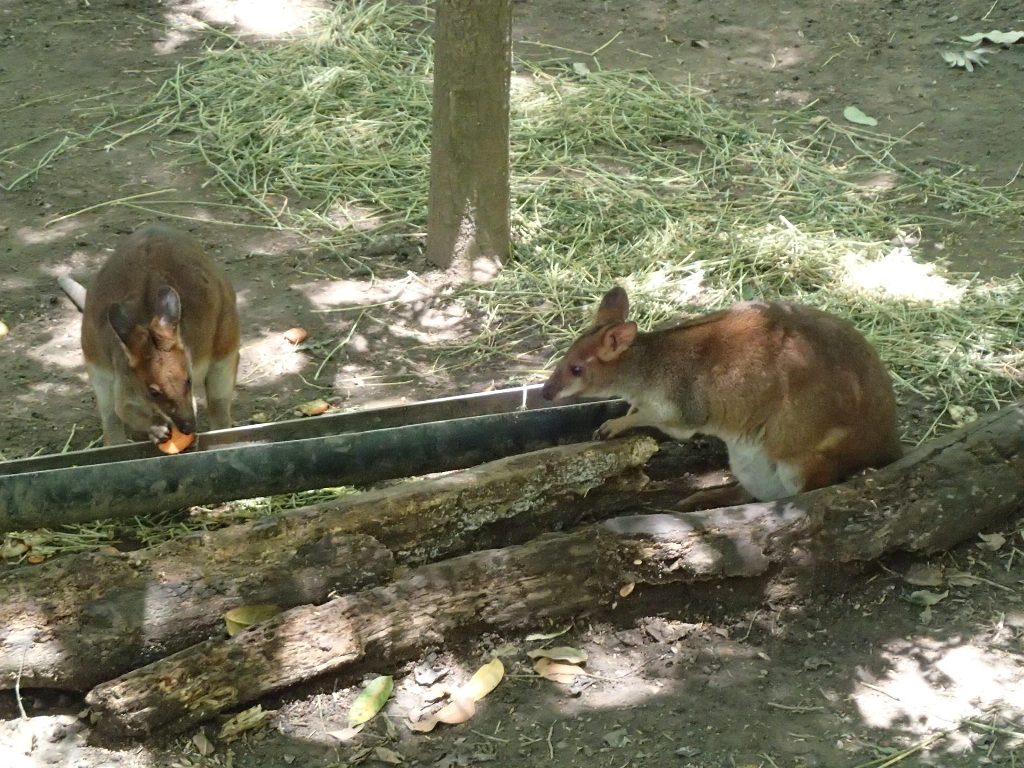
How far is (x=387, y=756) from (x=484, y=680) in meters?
0.43

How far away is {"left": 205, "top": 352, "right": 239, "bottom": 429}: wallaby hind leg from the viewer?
5371 millimetres

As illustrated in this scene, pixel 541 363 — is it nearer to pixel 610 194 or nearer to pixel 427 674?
pixel 610 194

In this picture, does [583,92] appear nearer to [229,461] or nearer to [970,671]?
[229,461]

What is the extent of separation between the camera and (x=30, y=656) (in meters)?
3.77

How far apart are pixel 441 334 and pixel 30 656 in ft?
9.69

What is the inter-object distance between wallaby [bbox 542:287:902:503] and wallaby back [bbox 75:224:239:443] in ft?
5.37

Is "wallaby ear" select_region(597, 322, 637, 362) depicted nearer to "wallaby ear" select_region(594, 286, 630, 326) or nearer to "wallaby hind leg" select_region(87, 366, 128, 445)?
"wallaby ear" select_region(594, 286, 630, 326)

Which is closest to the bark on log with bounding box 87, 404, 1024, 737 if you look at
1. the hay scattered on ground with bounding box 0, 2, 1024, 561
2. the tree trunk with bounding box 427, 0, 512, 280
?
the hay scattered on ground with bounding box 0, 2, 1024, 561

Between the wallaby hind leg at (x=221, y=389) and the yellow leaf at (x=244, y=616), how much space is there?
1.58 meters

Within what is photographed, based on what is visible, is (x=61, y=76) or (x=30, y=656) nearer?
(x=30, y=656)

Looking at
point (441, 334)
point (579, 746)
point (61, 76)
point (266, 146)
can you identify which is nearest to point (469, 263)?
point (441, 334)

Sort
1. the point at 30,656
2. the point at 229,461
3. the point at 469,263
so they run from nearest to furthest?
1. the point at 30,656
2. the point at 229,461
3. the point at 469,263

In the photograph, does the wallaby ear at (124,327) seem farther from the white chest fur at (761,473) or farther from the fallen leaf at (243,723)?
the white chest fur at (761,473)

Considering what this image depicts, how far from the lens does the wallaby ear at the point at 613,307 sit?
17.2 feet
